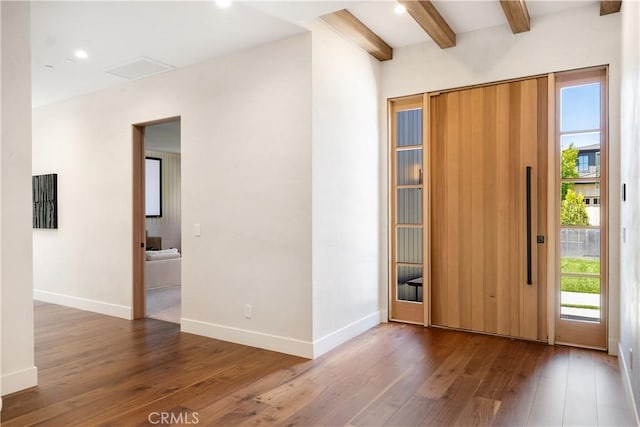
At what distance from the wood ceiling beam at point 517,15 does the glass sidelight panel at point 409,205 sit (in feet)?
5.52

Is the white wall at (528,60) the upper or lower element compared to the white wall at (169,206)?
upper

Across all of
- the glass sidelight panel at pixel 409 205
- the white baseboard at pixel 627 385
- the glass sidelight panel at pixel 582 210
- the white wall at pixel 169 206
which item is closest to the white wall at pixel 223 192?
the glass sidelight panel at pixel 409 205

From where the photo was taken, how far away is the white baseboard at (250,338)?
3471 millimetres

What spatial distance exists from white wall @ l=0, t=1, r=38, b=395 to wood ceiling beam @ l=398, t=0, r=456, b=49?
8.87 feet

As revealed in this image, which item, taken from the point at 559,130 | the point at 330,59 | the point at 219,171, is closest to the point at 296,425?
the point at 219,171

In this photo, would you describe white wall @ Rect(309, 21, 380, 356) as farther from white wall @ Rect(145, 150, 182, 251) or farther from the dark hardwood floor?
white wall @ Rect(145, 150, 182, 251)

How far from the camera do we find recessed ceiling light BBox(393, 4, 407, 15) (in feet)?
11.2

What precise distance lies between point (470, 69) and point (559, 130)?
0.98 metres

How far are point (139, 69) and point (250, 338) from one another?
2918 mm

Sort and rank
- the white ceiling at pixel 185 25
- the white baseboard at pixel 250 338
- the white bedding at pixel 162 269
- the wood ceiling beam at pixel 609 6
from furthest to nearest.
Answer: the white bedding at pixel 162 269 → the white baseboard at pixel 250 338 → the wood ceiling beam at pixel 609 6 → the white ceiling at pixel 185 25

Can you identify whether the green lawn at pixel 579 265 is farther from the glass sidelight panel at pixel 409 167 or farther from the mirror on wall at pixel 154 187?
the mirror on wall at pixel 154 187

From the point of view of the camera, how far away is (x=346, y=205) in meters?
3.93

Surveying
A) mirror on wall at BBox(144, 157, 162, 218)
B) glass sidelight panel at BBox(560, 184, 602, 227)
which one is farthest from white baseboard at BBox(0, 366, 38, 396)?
mirror on wall at BBox(144, 157, 162, 218)

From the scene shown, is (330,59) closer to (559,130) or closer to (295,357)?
(559,130)
